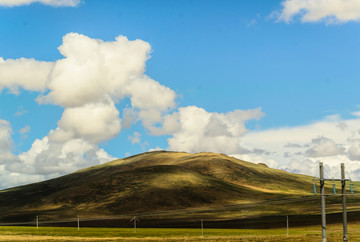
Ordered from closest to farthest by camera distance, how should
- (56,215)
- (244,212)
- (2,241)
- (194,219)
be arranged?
(2,241), (194,219), (244,212), (56,215)

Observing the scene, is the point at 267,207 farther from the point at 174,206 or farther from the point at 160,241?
the point at 160,241

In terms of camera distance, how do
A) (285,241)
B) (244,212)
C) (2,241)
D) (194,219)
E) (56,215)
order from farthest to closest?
(56,215)
(244,212)
(194,219)
(2,241)
(285,241)

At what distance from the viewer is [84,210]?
19888 cm

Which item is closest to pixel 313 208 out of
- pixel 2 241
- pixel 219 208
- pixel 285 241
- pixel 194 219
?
pixel 219 208

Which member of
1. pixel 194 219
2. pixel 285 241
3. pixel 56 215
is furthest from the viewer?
pixel 56 215

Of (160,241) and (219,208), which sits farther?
(219,208)

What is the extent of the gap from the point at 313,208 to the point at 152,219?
6549cm

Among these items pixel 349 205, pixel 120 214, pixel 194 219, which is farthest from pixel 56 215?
pixel 349 205

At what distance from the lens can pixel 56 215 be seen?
193875 millimetres

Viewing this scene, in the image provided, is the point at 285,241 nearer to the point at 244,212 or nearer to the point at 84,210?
the point at 244,212

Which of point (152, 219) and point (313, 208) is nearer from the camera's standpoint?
point (152, 219)

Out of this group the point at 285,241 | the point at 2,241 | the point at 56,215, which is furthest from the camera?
the point at 56,215

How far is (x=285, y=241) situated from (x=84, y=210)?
479 feet

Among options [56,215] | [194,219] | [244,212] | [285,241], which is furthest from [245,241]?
[56,215]
